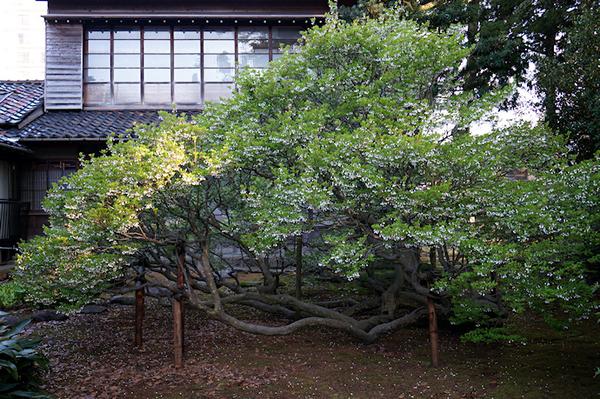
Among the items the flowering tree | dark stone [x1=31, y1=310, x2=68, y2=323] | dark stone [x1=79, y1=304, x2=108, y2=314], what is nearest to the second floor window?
dark stone [x1=79, y1=304, x2=108, y2=314]

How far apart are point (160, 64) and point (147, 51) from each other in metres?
0.58

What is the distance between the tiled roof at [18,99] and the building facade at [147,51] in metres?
0.05

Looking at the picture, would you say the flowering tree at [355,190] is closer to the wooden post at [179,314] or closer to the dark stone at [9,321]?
the wooden post at [179,314]

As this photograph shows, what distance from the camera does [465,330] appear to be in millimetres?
9258

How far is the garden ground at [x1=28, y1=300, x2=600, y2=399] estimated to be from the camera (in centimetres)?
690

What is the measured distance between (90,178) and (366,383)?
4870mm

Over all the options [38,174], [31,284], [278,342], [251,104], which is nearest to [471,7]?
[251,104]

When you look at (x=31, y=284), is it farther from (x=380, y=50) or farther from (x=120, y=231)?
(x=380, y=50)

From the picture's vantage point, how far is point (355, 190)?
6719mm

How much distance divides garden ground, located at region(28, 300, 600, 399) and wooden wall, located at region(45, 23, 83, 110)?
8.17 m

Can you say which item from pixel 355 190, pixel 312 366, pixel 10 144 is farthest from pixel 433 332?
pixel 10 144

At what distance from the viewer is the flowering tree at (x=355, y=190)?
248 inches

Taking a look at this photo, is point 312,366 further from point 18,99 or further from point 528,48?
point 18,99

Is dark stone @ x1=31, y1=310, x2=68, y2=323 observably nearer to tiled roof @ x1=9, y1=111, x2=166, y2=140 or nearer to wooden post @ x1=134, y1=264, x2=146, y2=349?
wooden post @ x1=134, y1=264, x2=146, y2=349
